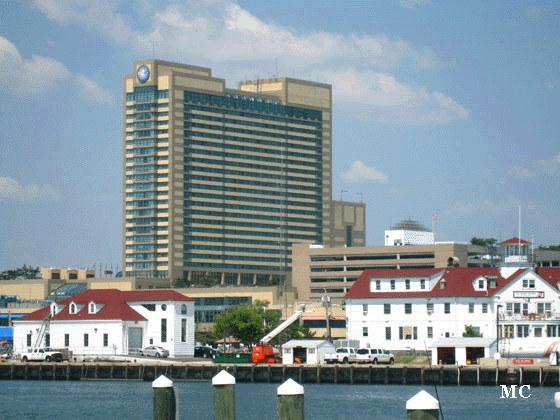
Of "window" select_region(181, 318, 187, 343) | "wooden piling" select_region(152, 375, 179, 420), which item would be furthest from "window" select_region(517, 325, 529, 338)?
"wooden piling" select_region(152, 375, 179, 420)

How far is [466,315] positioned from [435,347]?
51.4 feet

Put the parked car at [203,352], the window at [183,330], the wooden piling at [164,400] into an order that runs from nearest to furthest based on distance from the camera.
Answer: the wooden piling at [164,400] → the window at [183,330] → the parked car at [203,352]

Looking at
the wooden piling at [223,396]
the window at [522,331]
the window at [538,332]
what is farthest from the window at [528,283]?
the wooden piling at [223,396]

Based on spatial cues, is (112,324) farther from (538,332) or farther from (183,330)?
→ (538,332)

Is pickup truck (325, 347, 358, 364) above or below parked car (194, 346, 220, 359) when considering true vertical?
above

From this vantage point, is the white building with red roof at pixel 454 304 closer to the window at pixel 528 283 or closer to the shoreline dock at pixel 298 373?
the window at pixel 528 283

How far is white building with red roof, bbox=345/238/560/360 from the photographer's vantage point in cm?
12612

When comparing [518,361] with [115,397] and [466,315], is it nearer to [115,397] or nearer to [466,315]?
[466,315]

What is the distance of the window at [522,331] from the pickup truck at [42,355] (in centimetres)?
5102

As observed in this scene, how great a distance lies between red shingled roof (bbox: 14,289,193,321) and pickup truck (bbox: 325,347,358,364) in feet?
80.9

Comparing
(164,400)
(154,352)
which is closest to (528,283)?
(154,352)

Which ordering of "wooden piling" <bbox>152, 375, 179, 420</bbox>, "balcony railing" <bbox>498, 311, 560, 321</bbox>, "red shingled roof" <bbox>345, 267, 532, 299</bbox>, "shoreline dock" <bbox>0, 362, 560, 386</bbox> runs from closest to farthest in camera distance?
"wooden piling" <bbox>152, 375, 179, 420</bbox>, "shoreline dock" <bbox>0, 362, 560, 386</bbox>, "balcony railing" <bbox>498, 311, 560, 321</bbox>, "red shingled roof" <bbox>345, 267, 532, 299</bbox>

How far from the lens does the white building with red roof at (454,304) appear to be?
414 feet

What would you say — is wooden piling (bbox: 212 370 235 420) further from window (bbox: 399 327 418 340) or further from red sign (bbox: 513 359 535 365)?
window (bbox: 399 327 418 340)
